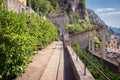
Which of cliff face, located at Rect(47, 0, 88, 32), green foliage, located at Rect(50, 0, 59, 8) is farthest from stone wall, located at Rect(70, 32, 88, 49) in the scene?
green foliage, located at Rect(50, 0, 59, 8)

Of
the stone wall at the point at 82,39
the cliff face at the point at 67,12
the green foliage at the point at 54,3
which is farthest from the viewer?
the green foliage at the point at 54,3

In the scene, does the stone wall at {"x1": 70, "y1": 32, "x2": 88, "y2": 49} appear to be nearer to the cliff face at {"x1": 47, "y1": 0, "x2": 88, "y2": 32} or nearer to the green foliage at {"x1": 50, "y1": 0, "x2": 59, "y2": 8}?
the cliff face at {"x1": 47, "y1": 0, "x2": 88, "y2": 32}

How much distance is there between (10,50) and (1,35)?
72cm

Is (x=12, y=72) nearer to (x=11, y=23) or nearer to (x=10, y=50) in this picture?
(x=10, y=50)

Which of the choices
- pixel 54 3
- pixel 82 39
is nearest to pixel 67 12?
pixel 54 3

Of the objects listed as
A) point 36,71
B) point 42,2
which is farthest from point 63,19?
point 36,71

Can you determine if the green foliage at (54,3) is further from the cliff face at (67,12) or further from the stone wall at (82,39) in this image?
the stone wall at (82,39)

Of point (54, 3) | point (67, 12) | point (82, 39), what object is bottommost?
point (82, 39)

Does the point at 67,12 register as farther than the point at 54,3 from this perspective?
Yes

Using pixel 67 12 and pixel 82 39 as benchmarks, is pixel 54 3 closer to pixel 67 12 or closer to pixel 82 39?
pixel 67 12

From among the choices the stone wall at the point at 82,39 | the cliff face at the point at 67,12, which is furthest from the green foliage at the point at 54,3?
the stone wall at the point at 82,39

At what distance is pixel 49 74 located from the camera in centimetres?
1119

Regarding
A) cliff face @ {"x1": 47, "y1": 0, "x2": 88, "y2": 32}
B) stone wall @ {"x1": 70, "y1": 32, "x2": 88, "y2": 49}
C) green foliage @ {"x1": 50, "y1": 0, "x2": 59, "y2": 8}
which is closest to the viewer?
stone wall @ {"x1": 70, "y1": 32, "x2": 88, "y2": 49}

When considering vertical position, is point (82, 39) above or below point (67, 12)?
below
